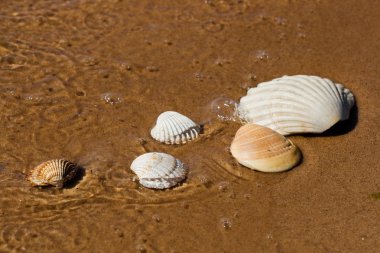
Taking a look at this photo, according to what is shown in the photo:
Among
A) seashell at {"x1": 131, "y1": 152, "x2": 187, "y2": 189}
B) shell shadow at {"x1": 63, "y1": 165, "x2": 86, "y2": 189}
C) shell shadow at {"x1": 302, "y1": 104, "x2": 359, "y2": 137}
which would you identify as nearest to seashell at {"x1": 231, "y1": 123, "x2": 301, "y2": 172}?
shell shadow at {"x1": 302, "y1": 104, "x2": 359, "y2": 137}

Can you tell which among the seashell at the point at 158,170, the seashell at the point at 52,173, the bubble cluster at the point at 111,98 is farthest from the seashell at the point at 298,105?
the seashell at the point at 52,173

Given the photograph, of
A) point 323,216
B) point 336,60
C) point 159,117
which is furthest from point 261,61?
point 323,216

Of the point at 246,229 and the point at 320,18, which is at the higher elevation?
the point at 320,18

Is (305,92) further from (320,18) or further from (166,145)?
(320,18)

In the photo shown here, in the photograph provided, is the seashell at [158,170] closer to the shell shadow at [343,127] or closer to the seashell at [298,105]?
the seashell at [298,105]

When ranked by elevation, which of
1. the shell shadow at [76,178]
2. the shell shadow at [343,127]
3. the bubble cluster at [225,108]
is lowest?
the shell shadow at [343,127]

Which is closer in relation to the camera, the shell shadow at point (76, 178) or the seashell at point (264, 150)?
the shell shadow at point (76, 178)
